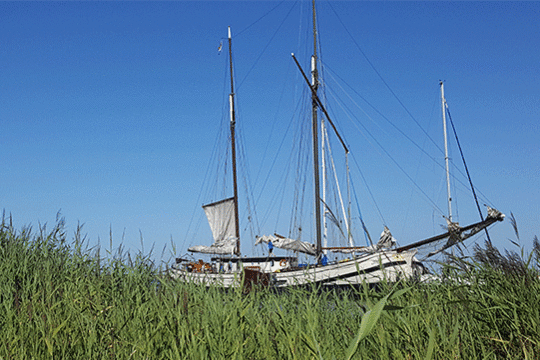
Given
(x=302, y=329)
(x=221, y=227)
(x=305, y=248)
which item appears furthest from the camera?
(x=221, y=227)

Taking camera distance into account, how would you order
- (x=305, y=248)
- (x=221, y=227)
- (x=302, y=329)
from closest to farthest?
(x=302, y=329) → (x=305, y=248) → (x=221, y=227)

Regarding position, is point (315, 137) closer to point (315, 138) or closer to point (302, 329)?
point (315, 138)

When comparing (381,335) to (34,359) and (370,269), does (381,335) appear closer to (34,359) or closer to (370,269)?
(34,359)

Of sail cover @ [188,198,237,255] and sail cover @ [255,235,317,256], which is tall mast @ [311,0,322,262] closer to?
sail cover @ [255,235,317,256]

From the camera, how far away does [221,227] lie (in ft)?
137

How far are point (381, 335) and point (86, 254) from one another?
5916mm

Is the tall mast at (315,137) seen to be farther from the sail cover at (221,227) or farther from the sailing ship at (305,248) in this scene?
the sail cover at (221,227)

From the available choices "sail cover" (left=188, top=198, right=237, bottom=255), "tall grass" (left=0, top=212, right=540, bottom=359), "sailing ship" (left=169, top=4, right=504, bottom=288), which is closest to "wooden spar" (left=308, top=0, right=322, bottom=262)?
"sailing ship" (left=169, top=4, right=504, bottom=288)

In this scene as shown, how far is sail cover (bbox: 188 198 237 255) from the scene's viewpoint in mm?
39125

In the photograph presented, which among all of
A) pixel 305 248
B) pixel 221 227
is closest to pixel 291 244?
pixel 305 248

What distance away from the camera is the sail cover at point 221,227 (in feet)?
128

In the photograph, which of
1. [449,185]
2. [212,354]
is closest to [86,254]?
[212,354]

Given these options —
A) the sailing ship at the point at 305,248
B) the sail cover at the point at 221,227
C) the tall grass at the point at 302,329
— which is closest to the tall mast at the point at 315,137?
the sailing ship at the point at 305,248

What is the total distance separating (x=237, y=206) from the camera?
40.4 metres
